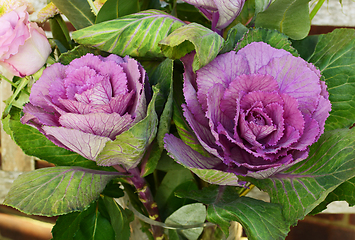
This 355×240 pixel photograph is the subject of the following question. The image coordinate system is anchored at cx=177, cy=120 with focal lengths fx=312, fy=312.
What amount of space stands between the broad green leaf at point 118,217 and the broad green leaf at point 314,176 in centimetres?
14

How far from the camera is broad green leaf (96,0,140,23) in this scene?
0.24m

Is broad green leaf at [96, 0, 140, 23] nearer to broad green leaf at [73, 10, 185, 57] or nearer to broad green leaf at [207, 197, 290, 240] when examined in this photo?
broad green leaf at [73, 10, 185, 57]

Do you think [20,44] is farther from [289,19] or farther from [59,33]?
[289,19]

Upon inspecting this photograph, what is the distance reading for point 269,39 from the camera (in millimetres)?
233

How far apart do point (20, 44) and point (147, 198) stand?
162 millimetres

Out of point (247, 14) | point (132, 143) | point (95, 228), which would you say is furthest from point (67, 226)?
point (247, 14)

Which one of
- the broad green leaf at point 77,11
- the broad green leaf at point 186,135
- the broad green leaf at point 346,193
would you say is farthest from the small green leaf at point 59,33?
the broad green leaf at point 346,193

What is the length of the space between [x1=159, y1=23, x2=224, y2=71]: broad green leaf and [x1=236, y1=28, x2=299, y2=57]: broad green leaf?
0.11 feet

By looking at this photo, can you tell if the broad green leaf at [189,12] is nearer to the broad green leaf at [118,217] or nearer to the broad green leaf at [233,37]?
the broad green leaf at [233,37]

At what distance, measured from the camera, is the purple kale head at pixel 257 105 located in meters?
0.20

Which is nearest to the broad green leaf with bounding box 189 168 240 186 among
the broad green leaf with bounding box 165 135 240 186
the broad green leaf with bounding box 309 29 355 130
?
the broad green leaf with bounding box 165 135 240 186

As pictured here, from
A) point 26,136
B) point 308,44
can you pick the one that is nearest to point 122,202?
Answer: point 26,136

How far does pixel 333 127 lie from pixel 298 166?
0.05m

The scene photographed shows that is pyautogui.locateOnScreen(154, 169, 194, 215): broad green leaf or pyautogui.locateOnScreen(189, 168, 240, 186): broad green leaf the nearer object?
pyautogui.locateOnScreen(189, 168, 240, 186): broad green leaf
